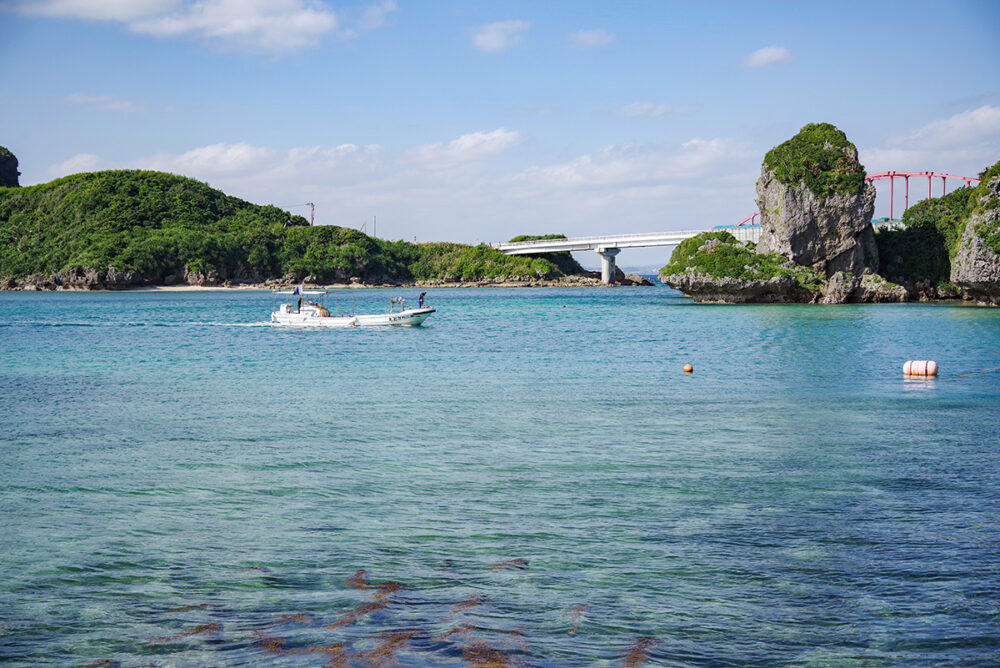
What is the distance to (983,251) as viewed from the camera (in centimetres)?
6875

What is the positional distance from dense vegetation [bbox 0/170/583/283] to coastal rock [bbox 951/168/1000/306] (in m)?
112

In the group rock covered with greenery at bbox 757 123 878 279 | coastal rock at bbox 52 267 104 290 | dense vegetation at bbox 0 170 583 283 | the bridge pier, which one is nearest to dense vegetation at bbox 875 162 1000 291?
rock covered with greenery at bbox 757 123 878 279

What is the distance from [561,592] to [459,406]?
12758 mm

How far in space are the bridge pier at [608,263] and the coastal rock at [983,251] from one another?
8733cm

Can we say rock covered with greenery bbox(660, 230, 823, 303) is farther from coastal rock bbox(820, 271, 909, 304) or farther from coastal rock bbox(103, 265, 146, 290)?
coastal rock bbox(103, 265, 146, 290)

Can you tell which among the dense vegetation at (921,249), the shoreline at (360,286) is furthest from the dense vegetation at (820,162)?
the shoreline at (360,286)

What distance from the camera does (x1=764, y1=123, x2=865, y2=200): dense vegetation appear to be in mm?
83500

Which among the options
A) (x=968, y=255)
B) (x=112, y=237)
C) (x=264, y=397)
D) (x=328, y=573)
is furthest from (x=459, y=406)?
(x=112, y=237)

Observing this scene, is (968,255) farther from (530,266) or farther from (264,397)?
(530,266)

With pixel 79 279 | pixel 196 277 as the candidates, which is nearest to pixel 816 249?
pixel 196 277

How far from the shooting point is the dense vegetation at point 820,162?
274 ft

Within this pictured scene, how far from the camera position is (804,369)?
28625 millimetres

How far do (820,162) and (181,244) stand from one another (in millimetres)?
119086

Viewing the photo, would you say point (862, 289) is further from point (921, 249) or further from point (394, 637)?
point (394, 637)
